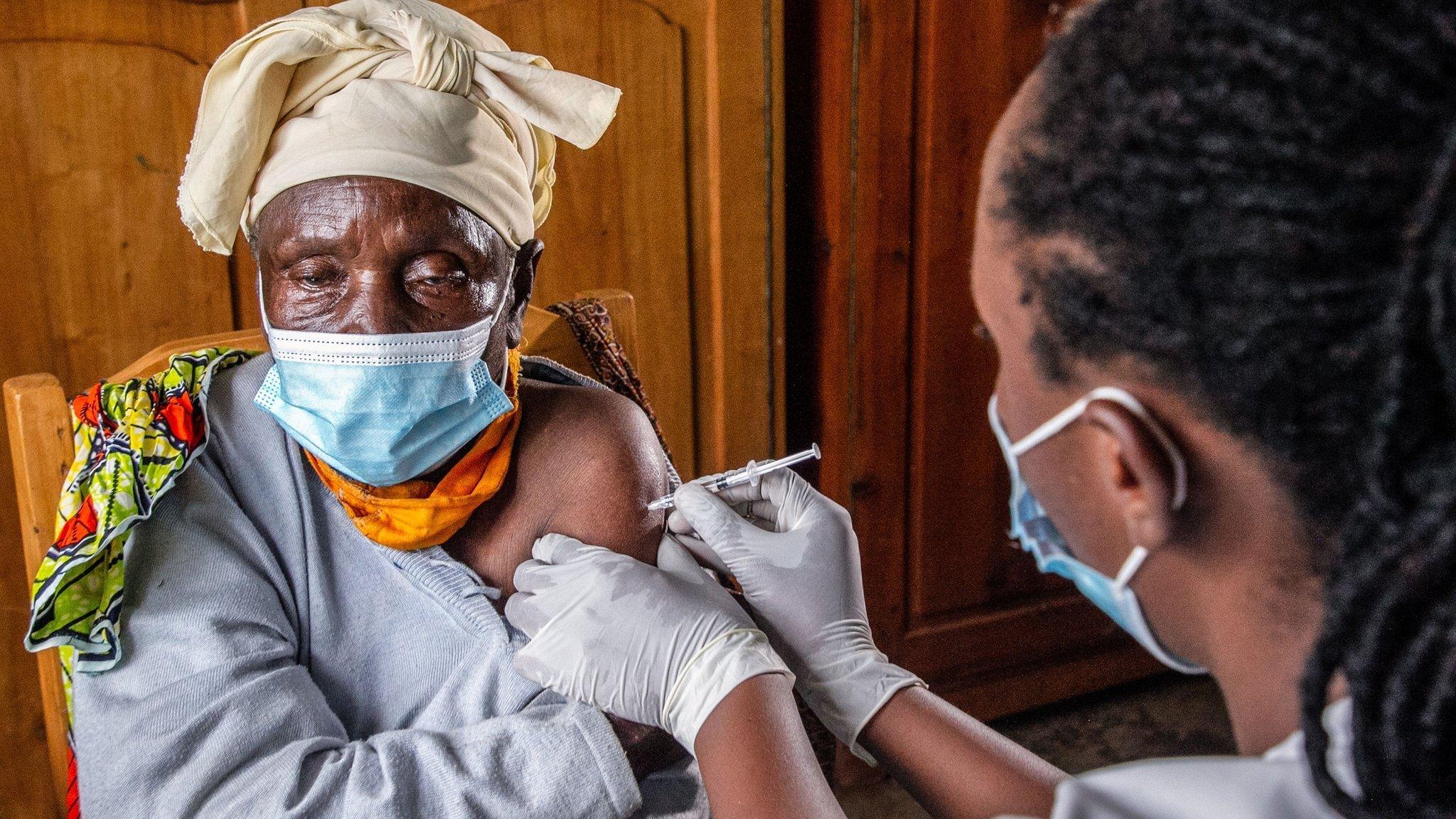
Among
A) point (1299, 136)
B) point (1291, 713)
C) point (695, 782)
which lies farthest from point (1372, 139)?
point (695, 782)

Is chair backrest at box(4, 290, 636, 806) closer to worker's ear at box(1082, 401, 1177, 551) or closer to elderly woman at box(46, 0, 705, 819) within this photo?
elderly woman at box(46, 0, 705, 819)

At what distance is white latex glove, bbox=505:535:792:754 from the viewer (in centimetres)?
108

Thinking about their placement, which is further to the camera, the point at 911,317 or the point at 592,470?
the point at 911,317

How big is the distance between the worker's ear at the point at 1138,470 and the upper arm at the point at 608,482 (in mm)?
737

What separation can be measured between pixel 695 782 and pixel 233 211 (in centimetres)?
87

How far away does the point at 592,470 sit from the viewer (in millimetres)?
1344

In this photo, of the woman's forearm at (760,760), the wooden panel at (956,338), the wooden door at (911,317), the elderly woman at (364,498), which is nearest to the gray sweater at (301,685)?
the elderly woman at (364,498)

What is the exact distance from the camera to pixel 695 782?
124 centimetres

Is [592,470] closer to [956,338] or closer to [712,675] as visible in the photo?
[712,675]

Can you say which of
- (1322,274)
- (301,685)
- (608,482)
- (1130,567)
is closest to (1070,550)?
(1130,567)

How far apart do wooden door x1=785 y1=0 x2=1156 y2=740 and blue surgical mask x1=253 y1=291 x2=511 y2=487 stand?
50.0 inches

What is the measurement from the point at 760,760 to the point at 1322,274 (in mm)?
679

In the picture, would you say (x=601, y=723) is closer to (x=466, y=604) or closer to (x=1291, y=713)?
(x=466, y=604)

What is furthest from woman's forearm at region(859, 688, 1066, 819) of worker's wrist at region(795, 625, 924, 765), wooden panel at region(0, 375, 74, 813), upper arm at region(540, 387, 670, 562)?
wooden panel at region(0, 375, 74, 813)
